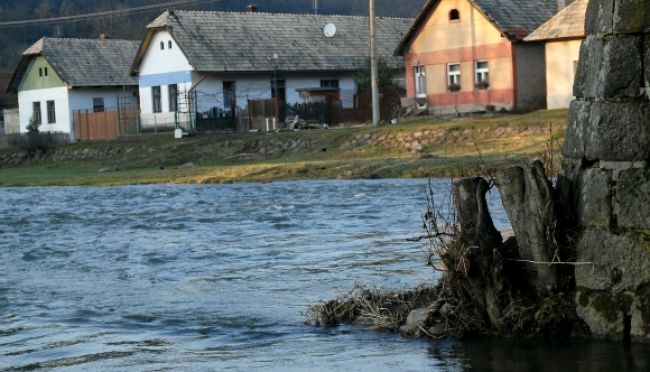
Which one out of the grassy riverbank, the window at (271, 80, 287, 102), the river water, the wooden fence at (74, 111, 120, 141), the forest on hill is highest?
the forest on hill

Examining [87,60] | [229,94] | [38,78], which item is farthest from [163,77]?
[38,78]

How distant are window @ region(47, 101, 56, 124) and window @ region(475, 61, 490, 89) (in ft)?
95.3

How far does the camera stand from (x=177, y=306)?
48.2ft

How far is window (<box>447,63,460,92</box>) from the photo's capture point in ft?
167

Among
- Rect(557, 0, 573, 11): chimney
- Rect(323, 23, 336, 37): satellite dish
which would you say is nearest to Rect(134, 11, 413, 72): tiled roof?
Rect(323, 23, 336, 37): satellite dish

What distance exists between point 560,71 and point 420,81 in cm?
879

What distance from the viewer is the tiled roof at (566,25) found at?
145ft

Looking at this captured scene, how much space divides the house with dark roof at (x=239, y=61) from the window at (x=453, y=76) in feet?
25.6

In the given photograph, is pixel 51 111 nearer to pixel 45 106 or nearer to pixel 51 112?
pixel 51 112

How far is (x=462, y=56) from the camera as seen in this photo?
5050cm

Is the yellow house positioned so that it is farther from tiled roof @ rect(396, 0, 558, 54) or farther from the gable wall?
Result: the gable wall

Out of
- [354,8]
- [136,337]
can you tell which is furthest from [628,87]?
[354,8]

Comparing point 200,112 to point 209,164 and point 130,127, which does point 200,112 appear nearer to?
point 130,127

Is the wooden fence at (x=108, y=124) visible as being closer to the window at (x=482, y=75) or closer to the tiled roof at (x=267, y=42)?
the tiled roof at (x=267, y=42)
